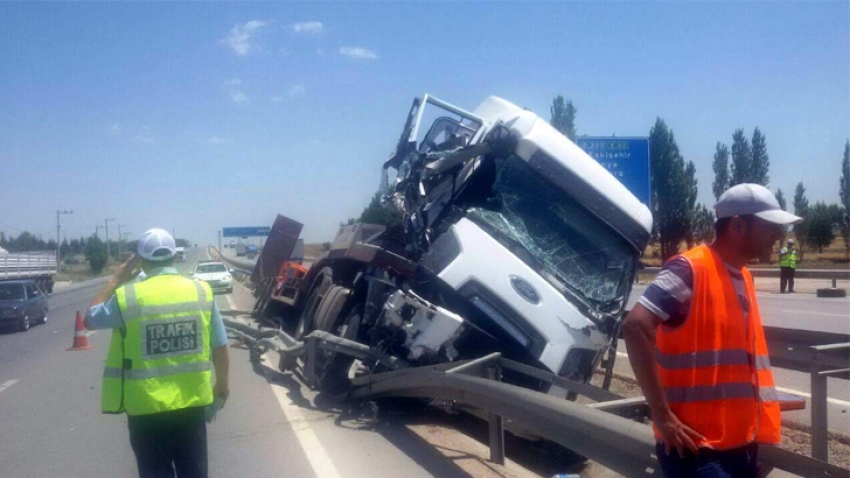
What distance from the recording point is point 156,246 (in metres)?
4.11

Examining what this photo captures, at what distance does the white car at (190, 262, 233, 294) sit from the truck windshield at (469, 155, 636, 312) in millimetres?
25485

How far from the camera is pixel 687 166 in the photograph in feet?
130

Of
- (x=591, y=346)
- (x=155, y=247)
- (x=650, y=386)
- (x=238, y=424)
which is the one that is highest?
(x=155, y=247)

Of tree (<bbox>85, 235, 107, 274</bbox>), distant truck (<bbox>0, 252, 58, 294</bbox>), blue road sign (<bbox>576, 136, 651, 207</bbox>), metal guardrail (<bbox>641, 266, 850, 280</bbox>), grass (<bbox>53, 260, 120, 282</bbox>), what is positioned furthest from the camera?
tree (<bbox>85, 235, 107, 274</bbox>)

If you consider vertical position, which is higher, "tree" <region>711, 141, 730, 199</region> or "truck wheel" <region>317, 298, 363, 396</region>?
"tree" <region>711, 141, 730, 199</region>

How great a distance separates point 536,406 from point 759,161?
47163mm

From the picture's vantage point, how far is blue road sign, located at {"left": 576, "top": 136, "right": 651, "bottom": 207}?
14766 mm

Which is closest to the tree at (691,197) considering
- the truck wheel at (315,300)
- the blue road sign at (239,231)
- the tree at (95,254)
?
the truck wheel at (315,300)

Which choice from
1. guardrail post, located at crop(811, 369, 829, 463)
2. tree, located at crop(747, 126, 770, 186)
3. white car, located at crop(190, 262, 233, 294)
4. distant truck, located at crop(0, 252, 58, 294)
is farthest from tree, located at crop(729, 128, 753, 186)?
guardrail post, located at crop(811, 369, 829, 463)

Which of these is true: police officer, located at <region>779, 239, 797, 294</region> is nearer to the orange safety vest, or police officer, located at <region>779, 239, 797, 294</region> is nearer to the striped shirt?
the orange safety vest

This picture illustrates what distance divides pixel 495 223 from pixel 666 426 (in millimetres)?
4765

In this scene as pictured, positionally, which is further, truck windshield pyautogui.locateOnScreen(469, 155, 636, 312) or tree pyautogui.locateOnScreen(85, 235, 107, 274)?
tree pyautogui.locateOnScreen(85, 235, 107, 274)

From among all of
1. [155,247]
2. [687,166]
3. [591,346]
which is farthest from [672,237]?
[155,247]

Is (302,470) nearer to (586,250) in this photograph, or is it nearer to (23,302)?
(586,250)
